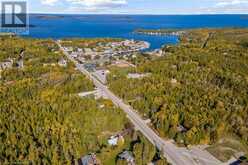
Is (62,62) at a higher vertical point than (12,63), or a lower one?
higher

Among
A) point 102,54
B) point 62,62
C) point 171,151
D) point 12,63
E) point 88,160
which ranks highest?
point 102,54

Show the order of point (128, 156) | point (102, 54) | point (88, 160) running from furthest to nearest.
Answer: point (102, 54) → point (128, 156) → point (88, 160)

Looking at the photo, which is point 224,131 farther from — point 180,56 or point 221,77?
point 180,56

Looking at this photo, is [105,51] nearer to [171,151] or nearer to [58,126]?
[58,126]

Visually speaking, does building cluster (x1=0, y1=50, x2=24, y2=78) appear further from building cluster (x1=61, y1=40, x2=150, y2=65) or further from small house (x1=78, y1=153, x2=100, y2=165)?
small house (x1=78, y1=153, x2=100, y2=165)

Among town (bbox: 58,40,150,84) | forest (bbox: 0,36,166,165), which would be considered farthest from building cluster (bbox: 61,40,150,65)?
forest (bbox: 0,36,166,165)

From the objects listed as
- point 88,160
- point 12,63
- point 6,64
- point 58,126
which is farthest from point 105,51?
point 88,160
